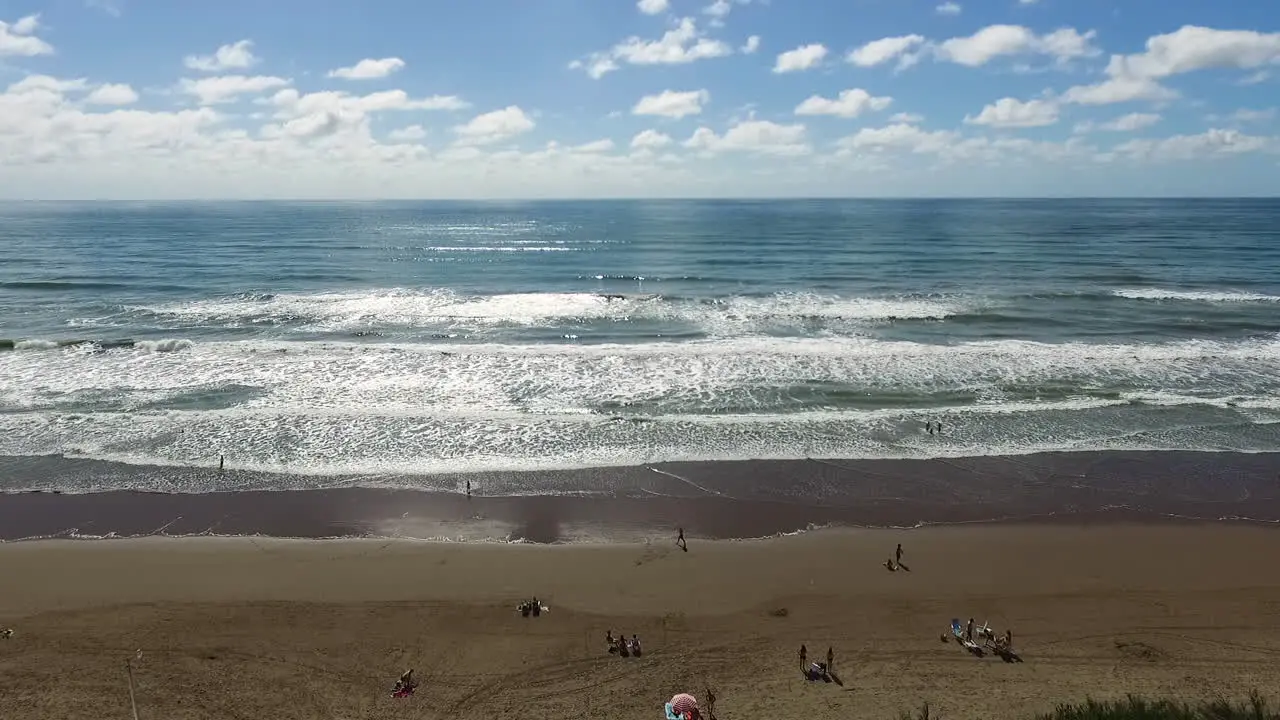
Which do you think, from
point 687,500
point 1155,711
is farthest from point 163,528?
point 1155,711

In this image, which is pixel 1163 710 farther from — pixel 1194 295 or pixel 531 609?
pixel 1194 295

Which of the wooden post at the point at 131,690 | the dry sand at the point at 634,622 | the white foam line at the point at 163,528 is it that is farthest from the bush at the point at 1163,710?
the white foam line at the point at 163,528

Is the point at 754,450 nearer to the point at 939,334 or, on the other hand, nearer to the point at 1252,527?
the point at 1252,527

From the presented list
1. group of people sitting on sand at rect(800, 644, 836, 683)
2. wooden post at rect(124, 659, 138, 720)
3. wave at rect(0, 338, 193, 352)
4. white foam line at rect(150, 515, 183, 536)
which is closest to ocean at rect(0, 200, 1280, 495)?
wave at rect(0, 338, 193, 352)

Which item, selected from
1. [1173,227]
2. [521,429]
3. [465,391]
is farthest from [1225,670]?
[1173,227]

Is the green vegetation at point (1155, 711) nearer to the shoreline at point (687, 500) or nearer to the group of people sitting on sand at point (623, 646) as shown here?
the group of people sitting on sand at point (623, 646)
